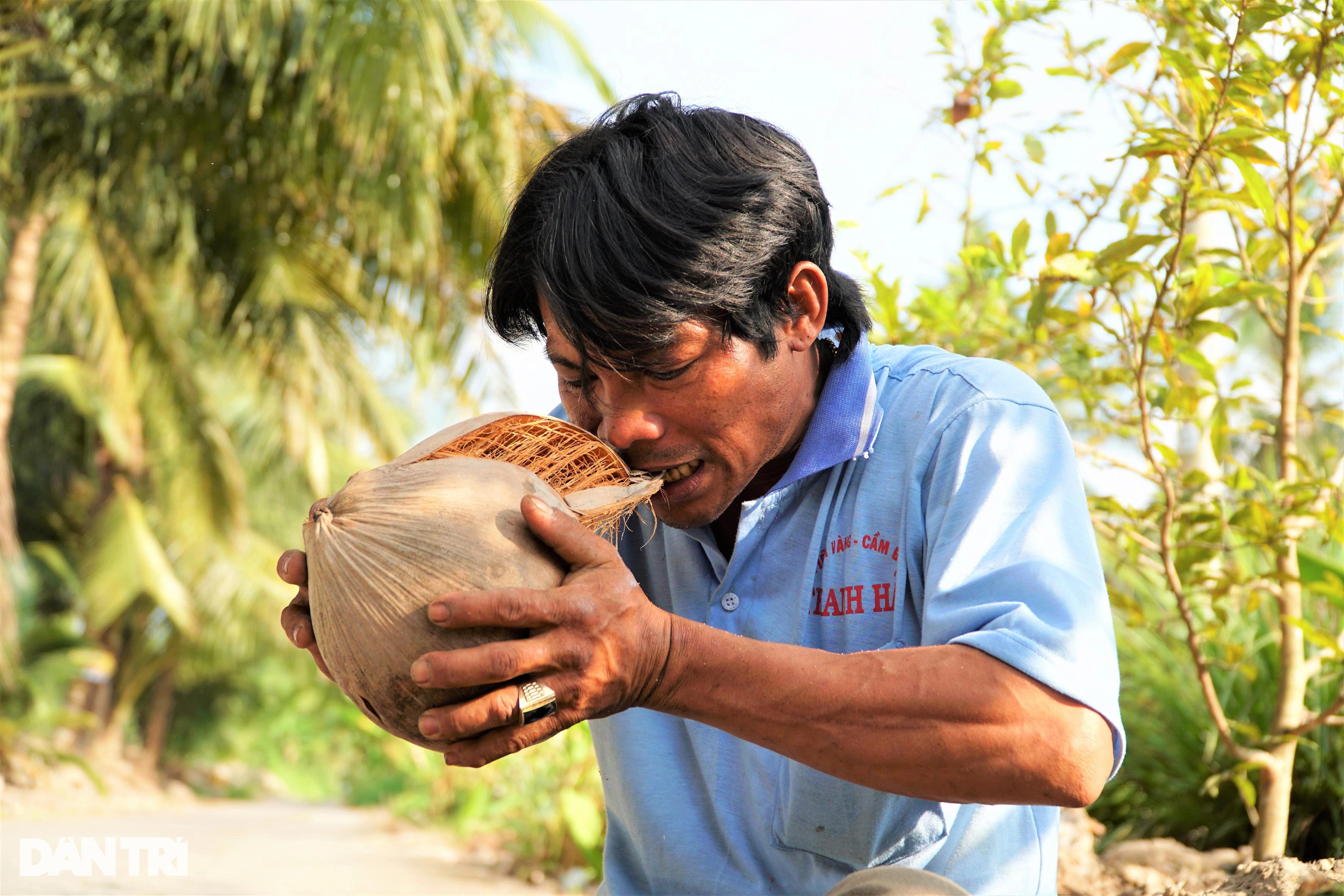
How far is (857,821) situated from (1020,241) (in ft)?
4.97

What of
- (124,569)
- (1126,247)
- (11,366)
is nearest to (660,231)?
(1126,247)

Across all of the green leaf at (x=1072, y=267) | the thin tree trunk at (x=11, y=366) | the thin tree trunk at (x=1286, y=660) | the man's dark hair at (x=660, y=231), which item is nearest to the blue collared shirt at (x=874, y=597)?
the man's dark hair at (x=660, y=231)

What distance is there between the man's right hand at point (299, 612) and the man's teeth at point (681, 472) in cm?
54

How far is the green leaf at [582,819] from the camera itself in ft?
14.4

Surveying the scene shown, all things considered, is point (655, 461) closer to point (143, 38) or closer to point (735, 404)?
point (735, 404)

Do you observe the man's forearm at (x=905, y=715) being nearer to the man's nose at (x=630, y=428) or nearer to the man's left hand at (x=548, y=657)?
the man's left hand at (x=548, y=657)

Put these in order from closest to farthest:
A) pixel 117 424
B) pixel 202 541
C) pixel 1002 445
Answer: pixel 1002 445, pixel 117 424, pixel 202 541

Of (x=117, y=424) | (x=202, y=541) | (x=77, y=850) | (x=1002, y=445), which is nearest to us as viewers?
(x=1002, y=445)

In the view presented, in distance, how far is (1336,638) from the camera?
2713 millimetres

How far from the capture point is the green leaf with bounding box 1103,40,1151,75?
2590 millimetres

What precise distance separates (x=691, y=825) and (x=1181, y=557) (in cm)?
151

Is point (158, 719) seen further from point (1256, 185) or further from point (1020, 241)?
point (1256, 185)

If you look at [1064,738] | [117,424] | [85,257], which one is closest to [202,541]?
[117,424]

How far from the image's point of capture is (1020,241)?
2.56 meters
